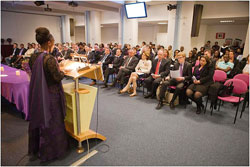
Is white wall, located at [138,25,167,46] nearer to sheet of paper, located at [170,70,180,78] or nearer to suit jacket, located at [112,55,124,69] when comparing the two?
suit jacket, located at [112,55,124,69]

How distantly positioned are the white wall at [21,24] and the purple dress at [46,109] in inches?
435

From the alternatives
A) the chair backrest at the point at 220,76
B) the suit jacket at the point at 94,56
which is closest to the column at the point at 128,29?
the suit jacket at the point at 94,56

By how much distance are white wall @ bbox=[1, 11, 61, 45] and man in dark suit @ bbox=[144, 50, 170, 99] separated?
1037cm

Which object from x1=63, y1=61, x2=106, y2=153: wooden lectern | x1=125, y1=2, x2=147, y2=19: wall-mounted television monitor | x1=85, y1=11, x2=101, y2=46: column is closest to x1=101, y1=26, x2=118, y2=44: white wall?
x1=85, y1=11, x2=101, y2=46: column

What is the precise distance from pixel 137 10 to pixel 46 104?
615 centimetres

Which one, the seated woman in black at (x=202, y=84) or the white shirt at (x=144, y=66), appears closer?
the seated woman in black at (x=202, y=84)

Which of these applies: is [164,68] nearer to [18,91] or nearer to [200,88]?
[200,88]

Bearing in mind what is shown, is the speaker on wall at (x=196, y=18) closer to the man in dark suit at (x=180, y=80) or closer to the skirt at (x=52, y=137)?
the man in dark suit at (x=180, y=80)

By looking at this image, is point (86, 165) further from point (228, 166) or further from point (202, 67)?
point (202, 67)

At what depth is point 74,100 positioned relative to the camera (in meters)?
2.08

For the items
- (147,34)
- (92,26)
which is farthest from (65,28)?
(147,34)

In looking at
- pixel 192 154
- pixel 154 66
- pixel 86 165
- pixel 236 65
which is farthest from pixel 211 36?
pixel 86 165

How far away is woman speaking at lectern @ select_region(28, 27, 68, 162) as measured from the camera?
172 cm

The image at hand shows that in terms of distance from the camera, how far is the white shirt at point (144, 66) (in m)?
4.59
